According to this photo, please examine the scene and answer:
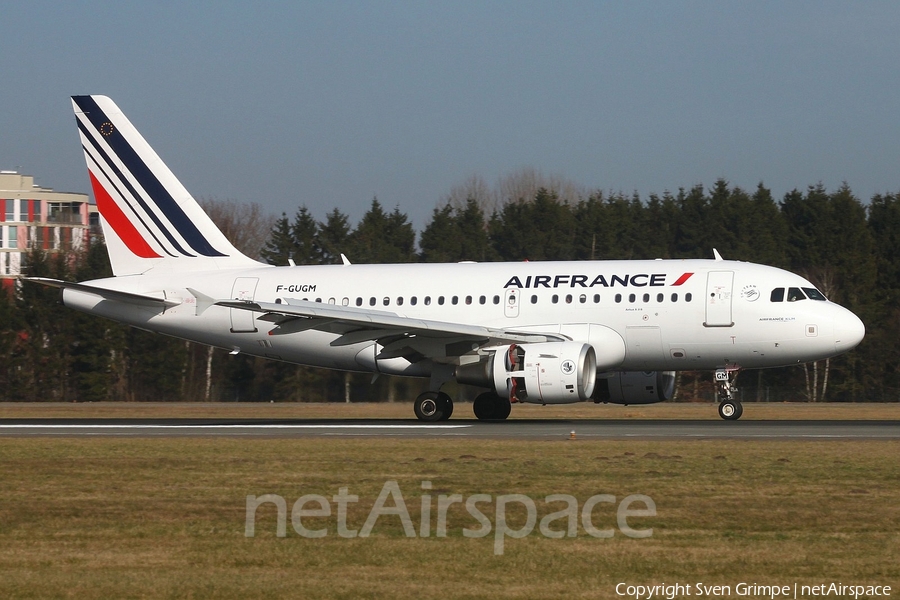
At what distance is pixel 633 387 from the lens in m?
33.9

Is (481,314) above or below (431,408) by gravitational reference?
above

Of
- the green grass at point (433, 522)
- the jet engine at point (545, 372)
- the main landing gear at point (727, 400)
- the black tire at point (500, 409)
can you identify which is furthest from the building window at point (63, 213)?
the green grass at point (433, 522)

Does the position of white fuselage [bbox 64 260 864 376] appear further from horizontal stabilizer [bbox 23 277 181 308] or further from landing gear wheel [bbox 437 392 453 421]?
landing gear wheel [bbox 437 392 453 421]

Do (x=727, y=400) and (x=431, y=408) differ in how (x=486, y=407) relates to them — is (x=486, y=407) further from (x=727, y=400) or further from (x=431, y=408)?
(x=727, y=400)

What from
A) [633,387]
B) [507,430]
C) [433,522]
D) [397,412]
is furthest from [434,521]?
[397,412]

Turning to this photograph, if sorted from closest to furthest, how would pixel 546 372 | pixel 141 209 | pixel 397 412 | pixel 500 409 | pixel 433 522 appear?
pixel 433 522, pixel 546 372, pixel 500 409, pixel 397 412, pixel 141 209

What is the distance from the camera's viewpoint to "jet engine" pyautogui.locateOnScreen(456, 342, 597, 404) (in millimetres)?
29422

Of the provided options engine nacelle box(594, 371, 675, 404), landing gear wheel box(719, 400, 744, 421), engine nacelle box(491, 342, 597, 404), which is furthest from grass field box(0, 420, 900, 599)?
engine nacelle box(594, 371, 675, 404)

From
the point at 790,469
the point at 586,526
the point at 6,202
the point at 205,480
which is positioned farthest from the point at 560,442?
the point at 6,202

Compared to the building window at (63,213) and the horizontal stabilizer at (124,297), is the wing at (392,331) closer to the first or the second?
the horizontal stabilizer at (124,297)

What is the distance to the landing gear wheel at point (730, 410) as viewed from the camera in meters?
31.9

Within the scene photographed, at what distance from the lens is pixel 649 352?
1252 inches

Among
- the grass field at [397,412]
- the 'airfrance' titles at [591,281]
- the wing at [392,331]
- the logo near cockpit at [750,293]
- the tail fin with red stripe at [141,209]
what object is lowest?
the grass field at [397,412]

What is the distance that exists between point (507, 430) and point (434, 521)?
14555mm
